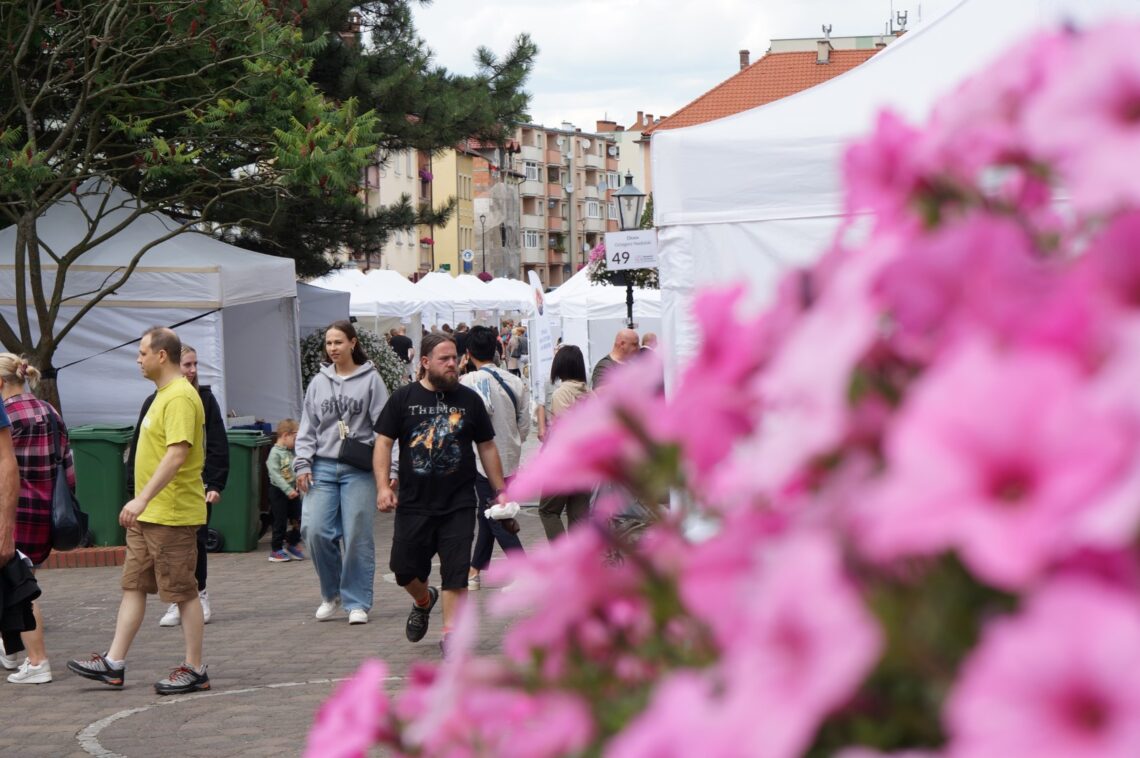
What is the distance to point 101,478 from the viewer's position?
15.3 metres

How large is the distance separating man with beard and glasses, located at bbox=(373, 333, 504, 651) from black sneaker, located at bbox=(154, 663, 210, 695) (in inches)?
46.5

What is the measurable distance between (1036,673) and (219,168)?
1780 cm

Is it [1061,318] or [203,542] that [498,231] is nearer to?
[203,542]

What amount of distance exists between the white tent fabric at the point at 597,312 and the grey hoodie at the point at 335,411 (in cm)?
1920

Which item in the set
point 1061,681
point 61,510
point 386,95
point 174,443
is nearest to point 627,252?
point 386,95

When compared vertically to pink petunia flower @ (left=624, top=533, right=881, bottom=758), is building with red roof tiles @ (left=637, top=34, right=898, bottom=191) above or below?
above

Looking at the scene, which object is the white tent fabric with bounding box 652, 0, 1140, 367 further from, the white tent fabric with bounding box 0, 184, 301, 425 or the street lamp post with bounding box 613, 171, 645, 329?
the street lamp post with bounding box 613, 171, 645, 329

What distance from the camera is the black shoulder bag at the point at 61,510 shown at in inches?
363

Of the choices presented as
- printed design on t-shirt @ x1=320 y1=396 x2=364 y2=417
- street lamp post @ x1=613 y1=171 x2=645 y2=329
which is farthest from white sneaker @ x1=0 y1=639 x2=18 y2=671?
street lamp post @ x1=613 y1=171 x2=645 y2=329

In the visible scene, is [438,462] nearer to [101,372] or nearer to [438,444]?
[438,444]

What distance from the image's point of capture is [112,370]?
1739 cm

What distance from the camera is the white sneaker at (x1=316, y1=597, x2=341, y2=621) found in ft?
36.8

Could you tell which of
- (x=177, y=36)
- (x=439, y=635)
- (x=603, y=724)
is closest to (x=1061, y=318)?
(x=603, y=724)

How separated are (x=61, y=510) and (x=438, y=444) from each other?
205 centimetres
